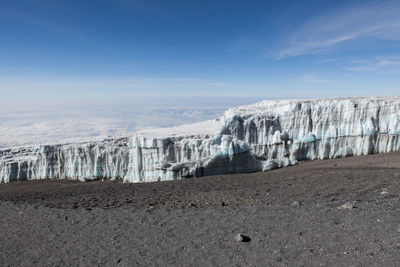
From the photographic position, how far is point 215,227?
25.4 ft

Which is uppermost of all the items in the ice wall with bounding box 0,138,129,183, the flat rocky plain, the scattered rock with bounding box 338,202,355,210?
the scattered rock with bounding box 338,202,355,210

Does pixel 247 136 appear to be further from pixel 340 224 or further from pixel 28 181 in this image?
pixel 28 181

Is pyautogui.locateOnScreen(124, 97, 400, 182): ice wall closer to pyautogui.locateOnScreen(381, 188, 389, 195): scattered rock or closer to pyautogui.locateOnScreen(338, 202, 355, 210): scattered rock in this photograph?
pyautogui.locateOnScreen(381, 188, 389, 195): scattered rock

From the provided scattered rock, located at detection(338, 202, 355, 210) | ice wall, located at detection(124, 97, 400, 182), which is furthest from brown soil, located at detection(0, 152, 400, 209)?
ice wall, located at detection(124, 97, 400, 182)

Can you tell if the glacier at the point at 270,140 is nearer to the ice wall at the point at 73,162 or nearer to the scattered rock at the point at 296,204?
the ice wall at the point at 73,162

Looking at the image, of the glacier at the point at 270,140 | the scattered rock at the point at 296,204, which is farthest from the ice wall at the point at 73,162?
the scattered rock at the point at 296,204

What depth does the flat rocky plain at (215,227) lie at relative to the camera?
20.4 feet

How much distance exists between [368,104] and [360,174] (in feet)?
38.0

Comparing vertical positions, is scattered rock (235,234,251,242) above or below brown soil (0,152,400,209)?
above

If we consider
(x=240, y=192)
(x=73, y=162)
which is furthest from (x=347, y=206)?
(x=73, y=162)

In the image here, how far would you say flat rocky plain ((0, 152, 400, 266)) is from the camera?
6211 mm

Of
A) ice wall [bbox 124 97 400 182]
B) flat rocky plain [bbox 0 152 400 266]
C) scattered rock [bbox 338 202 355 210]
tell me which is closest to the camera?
flat rocky plain [bbox 0 152 400 266]

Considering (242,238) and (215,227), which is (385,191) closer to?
(242,238)

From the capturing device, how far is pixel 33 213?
978 cm
